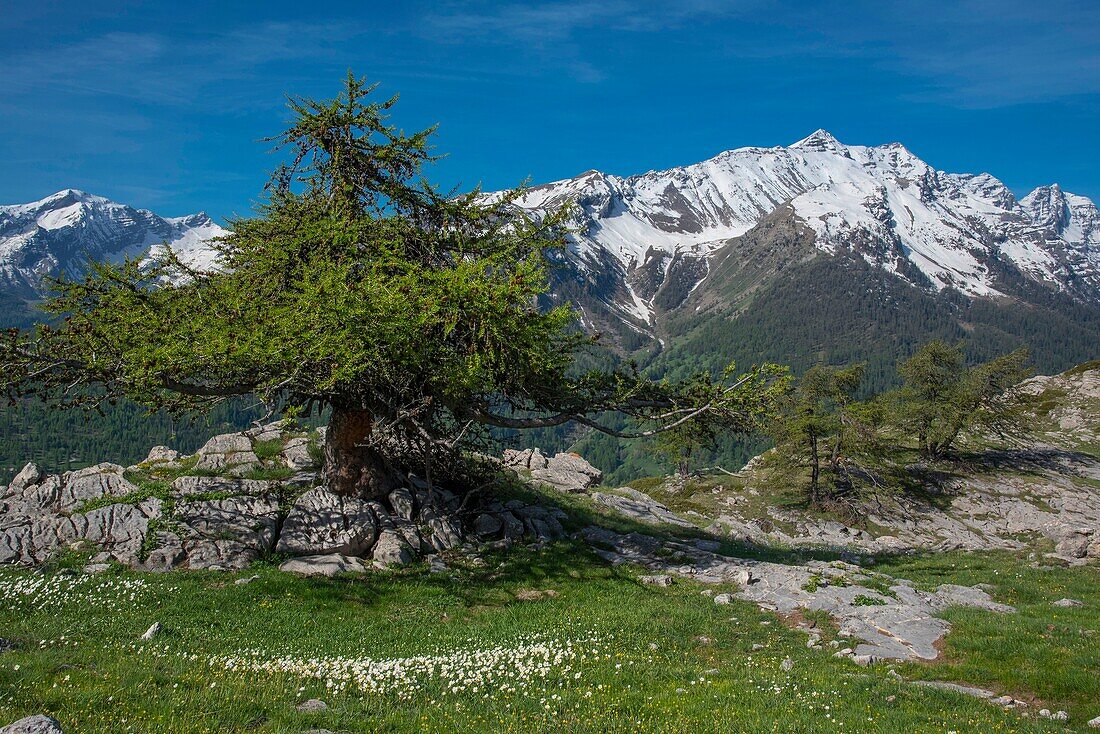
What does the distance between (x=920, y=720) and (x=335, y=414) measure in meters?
18.4

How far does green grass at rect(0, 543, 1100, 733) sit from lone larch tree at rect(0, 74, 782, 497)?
4.79 meters

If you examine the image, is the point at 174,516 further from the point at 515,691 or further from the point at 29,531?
the point at 515,691

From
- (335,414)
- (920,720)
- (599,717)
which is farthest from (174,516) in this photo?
(920,720)

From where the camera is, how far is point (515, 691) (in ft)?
35.5

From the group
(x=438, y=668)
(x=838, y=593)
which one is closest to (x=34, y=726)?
(x=438, y=668)

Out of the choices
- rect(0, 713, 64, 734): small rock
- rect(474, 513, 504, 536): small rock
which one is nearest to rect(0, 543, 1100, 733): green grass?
rect(0, 713, 64, 734): small rock

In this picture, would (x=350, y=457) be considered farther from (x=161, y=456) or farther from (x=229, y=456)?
(x=161, y=456)

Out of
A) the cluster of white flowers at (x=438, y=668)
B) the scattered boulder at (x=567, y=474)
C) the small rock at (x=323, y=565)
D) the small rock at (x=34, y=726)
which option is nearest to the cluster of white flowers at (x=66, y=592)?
the small rock at (x=323, y=565)

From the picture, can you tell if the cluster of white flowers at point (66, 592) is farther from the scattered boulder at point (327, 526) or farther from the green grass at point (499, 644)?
the scattered boulder at point (327, 526)

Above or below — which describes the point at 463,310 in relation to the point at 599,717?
above

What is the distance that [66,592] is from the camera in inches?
624

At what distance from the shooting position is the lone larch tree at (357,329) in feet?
57.8

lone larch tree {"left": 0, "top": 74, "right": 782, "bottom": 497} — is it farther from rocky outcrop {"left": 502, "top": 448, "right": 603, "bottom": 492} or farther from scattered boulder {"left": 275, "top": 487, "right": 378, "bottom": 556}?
rocky outcrop {"left": 502, "top": 448, "right": 603, "bottom": 492}

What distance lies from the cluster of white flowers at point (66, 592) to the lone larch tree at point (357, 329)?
5069 mm
